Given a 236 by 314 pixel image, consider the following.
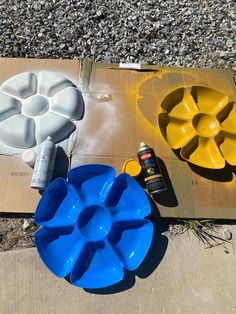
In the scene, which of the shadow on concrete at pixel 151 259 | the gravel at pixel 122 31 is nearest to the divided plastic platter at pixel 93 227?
the shadow on concrete at pixel 151 259

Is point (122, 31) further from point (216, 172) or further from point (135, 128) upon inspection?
point (216, 172)

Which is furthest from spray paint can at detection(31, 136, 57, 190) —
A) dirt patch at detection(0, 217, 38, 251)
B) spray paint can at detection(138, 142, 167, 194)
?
spray paint can at detection(138, 142, 167, 194)

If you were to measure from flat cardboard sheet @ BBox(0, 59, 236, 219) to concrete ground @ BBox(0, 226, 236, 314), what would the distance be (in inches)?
11.2

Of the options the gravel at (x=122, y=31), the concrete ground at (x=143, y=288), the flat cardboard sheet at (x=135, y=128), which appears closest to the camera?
the concrete ground at (x=143, y=288)

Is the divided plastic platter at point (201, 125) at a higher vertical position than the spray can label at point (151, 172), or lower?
higher

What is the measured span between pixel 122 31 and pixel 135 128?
0.94 metres

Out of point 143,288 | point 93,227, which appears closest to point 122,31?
point 93,227

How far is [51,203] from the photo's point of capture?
223 centimetres

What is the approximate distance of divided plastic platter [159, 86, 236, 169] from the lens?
2428mm

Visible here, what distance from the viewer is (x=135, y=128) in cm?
259

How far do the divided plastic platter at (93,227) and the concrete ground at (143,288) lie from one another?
9 centimetres

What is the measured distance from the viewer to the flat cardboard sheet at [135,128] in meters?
2.38

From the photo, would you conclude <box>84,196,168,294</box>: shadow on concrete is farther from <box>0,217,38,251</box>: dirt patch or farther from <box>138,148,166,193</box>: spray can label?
<box>0,217,38,251</box>: dirt patch

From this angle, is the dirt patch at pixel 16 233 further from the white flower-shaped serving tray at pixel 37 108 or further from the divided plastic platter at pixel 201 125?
the divided plastic platter at pixel 201 125
